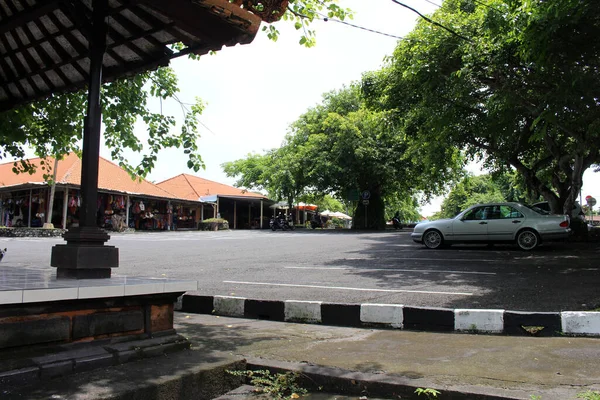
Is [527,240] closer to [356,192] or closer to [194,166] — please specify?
[194,166]

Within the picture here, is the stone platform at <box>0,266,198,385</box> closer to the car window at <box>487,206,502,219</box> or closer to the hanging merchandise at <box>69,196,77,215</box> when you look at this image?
the car window at <box>487,206,502,219</box>

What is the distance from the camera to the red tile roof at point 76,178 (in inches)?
978

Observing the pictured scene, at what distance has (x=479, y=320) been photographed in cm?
529

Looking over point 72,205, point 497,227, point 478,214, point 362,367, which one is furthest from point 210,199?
point 362,367

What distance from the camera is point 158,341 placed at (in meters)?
3.74

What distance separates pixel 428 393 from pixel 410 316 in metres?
2.42

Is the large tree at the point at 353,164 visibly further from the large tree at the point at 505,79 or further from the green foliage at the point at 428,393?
the green foliage at the point at 428,393

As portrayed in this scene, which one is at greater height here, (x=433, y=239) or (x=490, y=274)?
(x=433, y=239)

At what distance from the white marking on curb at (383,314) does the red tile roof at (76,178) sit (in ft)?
68.4

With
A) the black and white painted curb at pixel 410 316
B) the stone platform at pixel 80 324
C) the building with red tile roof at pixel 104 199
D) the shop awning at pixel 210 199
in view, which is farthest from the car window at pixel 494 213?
the shop awning at pixel 210 199

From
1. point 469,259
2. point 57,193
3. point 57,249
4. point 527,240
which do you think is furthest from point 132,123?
point 57,193

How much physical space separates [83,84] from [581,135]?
462 inches

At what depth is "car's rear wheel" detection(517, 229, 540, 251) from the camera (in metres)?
13.4

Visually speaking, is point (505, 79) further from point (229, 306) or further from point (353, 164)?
point (353, 164)
